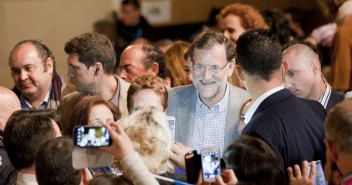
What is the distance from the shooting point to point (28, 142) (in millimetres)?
3975

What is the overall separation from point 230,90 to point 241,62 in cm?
72

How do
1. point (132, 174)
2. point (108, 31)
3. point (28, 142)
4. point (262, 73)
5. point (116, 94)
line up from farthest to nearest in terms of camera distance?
point (108, 31), point (116, 94), point (262, 73), point (28, 142), point (132, 174)

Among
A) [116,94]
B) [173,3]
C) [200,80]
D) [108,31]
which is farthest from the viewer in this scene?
[173,3]

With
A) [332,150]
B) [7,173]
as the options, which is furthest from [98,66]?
[332,150]

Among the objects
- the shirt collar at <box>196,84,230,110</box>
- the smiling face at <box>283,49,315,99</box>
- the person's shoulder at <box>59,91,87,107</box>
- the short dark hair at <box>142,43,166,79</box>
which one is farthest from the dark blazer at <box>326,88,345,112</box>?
the person's shoulder at <box>59,91,87,107</box>

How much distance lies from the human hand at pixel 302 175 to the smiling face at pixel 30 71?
2.53 m

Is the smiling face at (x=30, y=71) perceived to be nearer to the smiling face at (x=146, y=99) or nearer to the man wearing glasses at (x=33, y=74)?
the man wearing glasses at (x=33, y=74)

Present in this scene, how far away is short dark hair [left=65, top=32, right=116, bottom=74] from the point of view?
5633 millimetres

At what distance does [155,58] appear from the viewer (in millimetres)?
6047

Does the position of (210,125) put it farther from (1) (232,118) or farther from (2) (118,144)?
(2) (118,144)

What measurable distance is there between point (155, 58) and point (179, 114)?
1062 mm

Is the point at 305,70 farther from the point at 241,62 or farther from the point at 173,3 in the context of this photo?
the point at 173,3

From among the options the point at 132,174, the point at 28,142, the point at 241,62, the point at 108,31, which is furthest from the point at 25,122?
the point at 108,31

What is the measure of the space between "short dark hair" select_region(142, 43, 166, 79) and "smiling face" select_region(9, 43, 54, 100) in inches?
27.9
